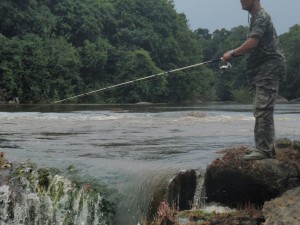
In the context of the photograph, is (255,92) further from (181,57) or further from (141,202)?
(181,57)

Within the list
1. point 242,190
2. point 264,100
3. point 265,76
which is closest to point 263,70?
point 265,76

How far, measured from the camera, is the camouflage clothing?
302 inches

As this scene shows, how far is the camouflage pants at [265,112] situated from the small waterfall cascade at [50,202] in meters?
2.60

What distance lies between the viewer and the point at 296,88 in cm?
8088

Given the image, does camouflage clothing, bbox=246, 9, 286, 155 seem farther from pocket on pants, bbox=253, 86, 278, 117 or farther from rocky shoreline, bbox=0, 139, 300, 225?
rocky shoreline, bbox=0, 139, 300, 225

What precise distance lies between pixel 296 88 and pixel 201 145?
7207 cm

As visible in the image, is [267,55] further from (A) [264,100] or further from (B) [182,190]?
(B) [182,190]

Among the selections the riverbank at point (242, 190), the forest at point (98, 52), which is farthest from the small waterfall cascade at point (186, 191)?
the forest at point (98, 52)

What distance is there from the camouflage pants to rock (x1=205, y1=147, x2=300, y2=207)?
1.23 ft

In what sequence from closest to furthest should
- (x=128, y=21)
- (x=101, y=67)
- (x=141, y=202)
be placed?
(x=141, y=202)
(x=101, y=67)
(x=128, y=21)

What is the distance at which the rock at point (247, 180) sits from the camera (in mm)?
7363

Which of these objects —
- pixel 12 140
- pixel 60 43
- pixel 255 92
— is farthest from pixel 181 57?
pixel 255 92

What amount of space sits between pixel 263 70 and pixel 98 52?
158ft

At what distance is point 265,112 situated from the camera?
7699 mm
